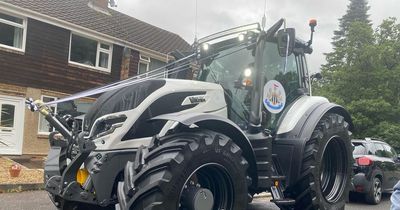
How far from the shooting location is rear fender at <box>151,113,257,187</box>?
4338 mm

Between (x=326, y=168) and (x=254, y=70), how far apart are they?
76.5 inches

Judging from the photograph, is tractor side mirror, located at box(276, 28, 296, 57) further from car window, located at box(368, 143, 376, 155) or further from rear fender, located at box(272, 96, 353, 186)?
car window, located at box(368, 143, 376, 155)

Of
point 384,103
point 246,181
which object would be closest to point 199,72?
point 246,181

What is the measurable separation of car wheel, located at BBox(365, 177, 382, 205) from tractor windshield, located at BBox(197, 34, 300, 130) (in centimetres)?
512

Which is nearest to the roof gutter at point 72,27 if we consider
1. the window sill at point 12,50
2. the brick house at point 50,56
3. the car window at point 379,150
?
the brick house at point 50,56

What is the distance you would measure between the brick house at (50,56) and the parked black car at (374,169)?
8577 mm

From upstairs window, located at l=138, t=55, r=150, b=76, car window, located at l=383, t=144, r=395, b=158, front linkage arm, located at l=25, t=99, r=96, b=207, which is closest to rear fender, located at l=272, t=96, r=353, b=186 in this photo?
front linkage arm, located at l=25, t=99, r=96, b=207

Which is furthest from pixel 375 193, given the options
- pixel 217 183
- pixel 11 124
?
pixel 11 124

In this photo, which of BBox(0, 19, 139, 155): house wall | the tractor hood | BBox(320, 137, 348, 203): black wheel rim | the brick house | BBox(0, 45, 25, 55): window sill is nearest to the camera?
the tractor hood

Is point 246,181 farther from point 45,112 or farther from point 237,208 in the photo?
point 45,112

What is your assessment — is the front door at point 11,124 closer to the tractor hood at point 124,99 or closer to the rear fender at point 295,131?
the tractor hood at point 124,99

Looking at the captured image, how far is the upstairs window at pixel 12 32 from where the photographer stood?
Result: 53.7 ft

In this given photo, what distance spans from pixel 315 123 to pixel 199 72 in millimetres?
1779

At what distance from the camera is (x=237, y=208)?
4.47 metres
